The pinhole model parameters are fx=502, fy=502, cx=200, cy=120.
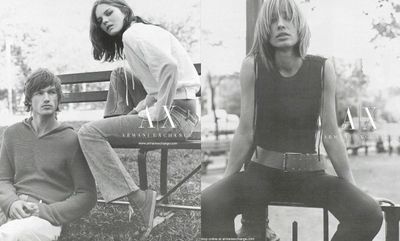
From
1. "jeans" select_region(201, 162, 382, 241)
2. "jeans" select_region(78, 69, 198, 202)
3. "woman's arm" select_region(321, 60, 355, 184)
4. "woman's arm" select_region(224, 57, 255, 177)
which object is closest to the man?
"jeans" select_region(78, 69, 198, 202)

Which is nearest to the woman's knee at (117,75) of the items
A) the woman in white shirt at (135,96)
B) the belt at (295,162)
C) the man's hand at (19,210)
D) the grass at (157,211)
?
the woman in white shirt at (135,96)

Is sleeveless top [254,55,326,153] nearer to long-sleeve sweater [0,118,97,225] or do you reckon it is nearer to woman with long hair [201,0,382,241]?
woman with long hair [201,0,382,241]

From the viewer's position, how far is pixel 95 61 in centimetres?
288

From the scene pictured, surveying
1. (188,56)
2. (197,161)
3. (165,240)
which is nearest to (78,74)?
(188,56)

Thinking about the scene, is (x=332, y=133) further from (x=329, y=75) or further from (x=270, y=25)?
(x=270, y=25)

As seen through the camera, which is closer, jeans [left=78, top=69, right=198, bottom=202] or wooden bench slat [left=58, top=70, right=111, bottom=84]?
jeans [left=78, top=69, right=198, bottom=202]

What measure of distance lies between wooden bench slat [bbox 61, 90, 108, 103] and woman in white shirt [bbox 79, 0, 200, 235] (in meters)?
0.07

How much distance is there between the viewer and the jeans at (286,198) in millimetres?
2342

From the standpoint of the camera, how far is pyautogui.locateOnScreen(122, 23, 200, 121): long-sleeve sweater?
8.63 ft

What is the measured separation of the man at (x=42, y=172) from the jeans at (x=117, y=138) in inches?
4.0

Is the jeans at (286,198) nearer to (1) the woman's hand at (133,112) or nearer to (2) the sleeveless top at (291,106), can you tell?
(2) the sleeveless top at (291,106)

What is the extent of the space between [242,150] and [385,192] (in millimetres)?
710

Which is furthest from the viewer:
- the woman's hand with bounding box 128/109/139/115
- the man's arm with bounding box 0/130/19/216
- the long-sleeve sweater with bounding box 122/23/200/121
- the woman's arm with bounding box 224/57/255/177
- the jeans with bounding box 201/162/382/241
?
the man's arm with bounding box 0/130/19/216

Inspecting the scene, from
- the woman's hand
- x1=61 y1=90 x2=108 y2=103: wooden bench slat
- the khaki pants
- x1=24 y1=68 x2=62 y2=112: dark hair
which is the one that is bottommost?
the khaki pants
